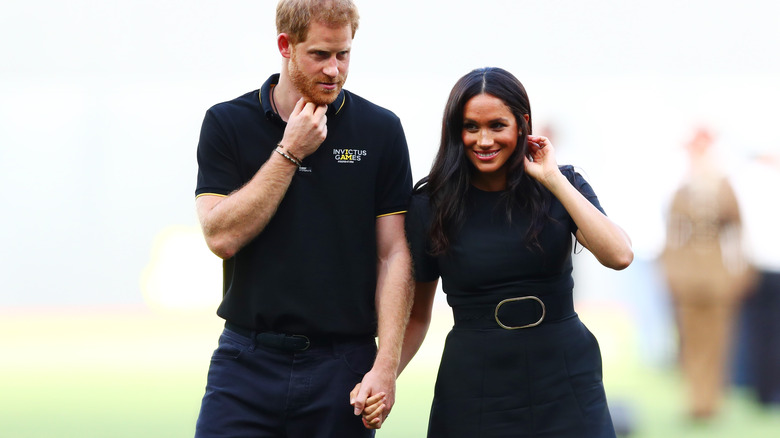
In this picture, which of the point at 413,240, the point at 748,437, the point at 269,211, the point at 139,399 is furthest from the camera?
the point at 139,399

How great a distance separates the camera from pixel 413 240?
2.81 meters

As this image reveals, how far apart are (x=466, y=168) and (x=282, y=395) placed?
82cm

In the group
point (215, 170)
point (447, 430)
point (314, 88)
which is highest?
point (314, 88)

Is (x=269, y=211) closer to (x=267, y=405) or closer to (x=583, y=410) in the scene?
(x=267, y=405)

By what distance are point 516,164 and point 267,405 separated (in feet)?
3.19

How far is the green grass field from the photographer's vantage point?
6.24 metres

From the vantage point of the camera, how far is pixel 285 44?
2.68 metres

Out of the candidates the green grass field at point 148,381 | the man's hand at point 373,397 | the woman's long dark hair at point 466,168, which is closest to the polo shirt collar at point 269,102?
the woman's long dark hair at point 466,168

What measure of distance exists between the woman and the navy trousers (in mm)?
139

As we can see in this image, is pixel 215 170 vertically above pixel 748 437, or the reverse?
pixel 215 170

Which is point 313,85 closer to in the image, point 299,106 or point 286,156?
point 299,106

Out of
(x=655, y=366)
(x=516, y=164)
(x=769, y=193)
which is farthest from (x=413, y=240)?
(x=655, y=366)

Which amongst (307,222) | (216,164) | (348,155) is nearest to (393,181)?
(348,155)

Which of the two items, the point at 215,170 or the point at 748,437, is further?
the point at 748,437
